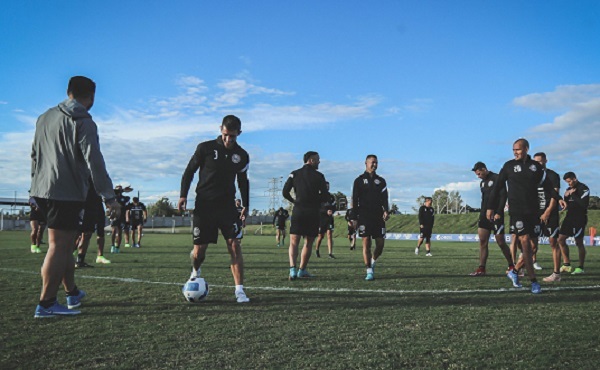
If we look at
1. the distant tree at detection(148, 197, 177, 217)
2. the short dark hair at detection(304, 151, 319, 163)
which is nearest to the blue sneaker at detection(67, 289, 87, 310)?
the short dark hair at detection(304, 151, 319, 163)

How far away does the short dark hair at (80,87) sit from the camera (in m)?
5.14

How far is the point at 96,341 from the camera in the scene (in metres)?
3.94

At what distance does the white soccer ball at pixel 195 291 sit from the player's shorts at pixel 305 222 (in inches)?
117

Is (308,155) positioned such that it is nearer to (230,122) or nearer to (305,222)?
(305,222)

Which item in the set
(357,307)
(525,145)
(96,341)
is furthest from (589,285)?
(96,341)

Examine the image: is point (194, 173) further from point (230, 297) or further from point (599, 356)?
point (599, 356)

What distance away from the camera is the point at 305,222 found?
8.75 metres

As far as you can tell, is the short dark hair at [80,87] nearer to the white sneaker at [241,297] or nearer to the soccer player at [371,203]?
the white sneaker at [241,297]

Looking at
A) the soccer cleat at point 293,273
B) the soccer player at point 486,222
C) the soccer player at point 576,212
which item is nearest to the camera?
the soccer cleat at point 293,273

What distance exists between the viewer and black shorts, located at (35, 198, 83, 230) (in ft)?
15.9

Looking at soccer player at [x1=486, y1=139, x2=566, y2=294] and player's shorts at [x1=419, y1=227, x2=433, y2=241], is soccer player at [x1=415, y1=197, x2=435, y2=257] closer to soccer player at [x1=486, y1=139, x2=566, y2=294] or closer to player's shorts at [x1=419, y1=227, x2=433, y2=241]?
player's shorts at [x1=419, y1=227, x2=433, y2=241]

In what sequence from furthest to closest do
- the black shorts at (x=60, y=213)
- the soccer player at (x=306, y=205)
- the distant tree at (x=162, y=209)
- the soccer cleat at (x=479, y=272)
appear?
the distant tree at (x=162, y=209) → the soccer cleat at (x=479, y=272) → the soccer player at (x=306, y=205) → the black shorts at (x=60, y=213)

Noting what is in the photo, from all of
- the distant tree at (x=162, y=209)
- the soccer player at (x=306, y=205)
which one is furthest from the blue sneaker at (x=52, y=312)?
the distant tree at (x=162, y=209)

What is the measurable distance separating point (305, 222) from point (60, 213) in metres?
4.62
